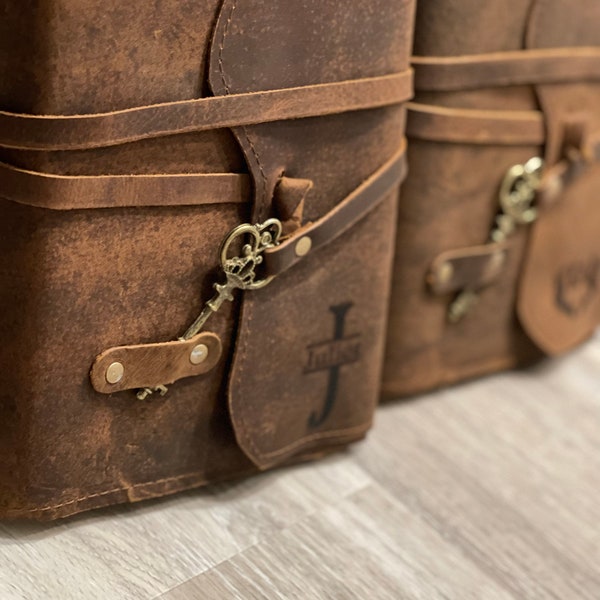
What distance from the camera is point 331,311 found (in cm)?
117

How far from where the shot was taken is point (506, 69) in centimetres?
124

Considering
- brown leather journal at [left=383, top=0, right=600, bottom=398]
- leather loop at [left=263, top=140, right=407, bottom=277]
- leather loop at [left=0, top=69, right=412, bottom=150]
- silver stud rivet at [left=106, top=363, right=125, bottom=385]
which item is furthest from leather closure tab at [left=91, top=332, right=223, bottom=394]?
brown leather journal at [left=383, top=0, right=600, bottom=398]

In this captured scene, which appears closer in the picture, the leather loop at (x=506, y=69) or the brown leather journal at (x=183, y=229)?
the brown leather journal at (x=183, y=229)

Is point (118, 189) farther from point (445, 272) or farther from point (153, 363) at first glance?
point (445, 272)

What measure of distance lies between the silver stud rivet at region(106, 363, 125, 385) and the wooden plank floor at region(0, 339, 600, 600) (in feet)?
0.64

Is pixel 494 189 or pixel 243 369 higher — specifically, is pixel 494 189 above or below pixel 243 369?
above

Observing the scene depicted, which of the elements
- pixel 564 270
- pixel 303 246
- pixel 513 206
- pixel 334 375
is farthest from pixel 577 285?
pixel 303 246

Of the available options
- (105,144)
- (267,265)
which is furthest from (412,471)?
(105,144)

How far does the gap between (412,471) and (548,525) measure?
7.4 inches

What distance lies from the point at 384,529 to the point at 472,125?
20.9 inches

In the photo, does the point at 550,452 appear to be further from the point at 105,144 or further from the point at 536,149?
the point at 105,144

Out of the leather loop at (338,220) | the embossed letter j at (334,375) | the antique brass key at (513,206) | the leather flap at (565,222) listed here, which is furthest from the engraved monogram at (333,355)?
the leather flap at (565,222)

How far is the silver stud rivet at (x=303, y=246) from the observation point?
1.06 meters

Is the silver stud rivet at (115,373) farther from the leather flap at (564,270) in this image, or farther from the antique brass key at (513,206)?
the leather flap at (564,270)
